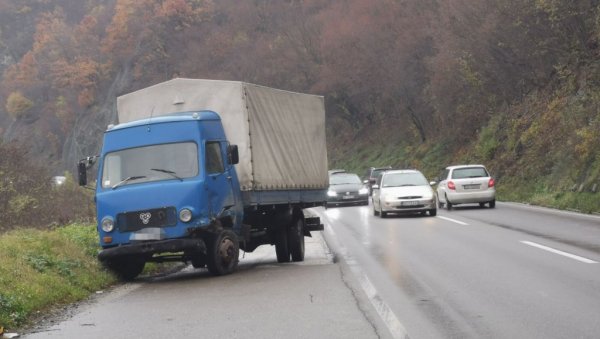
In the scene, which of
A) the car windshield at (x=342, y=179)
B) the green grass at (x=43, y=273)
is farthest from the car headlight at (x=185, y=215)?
the car windshield at (x=342, y=179)

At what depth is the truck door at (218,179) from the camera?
13.5 meters

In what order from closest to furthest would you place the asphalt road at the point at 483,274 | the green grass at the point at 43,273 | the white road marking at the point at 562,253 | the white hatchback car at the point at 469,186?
the asphalt road at the point at 483,274 → the green grass at the point at 43,273 → the white road marking at the point at 562,253 → the white hatchback car at the point at 469,186

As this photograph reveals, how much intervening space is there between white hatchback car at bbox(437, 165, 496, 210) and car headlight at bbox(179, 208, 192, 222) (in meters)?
19.2

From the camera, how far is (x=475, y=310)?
9.20 m

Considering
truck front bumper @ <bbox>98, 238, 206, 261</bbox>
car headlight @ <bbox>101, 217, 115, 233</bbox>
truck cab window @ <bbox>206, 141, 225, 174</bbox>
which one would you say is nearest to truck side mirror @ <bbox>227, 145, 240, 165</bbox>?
truck cab window @ <bbox>206, 141, 225, 174</bbox>

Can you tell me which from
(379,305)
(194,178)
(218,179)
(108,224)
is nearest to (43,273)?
(108,224)

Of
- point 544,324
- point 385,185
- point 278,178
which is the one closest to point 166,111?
point 278,178

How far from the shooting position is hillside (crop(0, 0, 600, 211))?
36312mm

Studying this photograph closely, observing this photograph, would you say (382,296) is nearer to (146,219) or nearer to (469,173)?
(146,219)

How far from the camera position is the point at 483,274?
40.5 ft

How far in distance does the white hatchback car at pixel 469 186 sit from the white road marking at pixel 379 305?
1620 centimetres

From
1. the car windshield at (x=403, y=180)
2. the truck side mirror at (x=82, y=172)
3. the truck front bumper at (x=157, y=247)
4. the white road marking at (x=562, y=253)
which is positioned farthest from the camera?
the car windshield at (x=403, y=180)

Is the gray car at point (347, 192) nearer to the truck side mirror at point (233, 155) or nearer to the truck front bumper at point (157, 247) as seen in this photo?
the truck side mirror at point (233, 155)

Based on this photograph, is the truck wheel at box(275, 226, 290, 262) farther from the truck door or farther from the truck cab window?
the truck cab window
